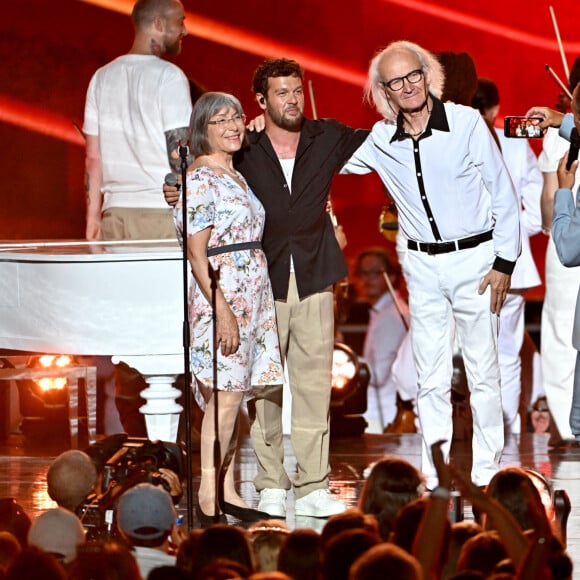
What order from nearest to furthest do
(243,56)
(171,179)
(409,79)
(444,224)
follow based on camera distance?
(171,179) → (409,79) → (444,224) → (243,56)

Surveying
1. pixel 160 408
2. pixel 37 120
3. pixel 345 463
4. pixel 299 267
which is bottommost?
pixel 345 463

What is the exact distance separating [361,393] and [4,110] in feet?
10.0

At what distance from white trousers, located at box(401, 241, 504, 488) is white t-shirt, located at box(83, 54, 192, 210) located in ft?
4.62

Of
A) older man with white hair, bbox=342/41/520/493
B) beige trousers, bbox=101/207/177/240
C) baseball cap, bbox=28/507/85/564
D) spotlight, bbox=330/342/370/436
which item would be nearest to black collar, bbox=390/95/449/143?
older man with white hair, bbox=342/41/520/493

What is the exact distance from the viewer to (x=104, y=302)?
492cm

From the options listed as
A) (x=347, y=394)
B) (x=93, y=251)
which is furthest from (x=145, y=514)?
(x=347, y=394)

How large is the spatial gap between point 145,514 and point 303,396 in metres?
1.52

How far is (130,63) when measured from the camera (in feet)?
18.7

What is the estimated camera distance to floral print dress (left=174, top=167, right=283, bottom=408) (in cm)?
432

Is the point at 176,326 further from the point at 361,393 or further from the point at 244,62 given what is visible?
the point at 244,62

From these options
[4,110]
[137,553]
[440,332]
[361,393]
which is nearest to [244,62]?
[4,110]

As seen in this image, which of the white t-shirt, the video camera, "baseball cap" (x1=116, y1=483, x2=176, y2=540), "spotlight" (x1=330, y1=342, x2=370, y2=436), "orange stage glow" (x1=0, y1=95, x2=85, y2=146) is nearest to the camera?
"baseball cap" (x1=116, y1=483, x2=176, y2=540)

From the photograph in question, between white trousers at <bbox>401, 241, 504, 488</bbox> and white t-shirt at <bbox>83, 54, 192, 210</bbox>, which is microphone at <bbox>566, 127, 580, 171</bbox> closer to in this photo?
white trousers at <bbox>401, 241, 504, 488</bbox>

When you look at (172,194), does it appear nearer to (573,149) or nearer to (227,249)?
(227,249)
